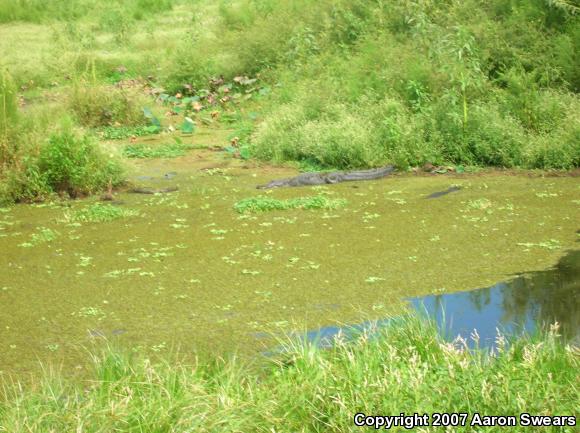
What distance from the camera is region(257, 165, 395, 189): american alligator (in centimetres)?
1009

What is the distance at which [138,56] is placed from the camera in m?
18.2

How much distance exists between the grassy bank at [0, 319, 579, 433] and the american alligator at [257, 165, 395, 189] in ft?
18.4

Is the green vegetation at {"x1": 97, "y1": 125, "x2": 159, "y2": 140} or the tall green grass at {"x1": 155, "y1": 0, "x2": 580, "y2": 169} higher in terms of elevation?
the tall green grass at {"x1": 155, "y1": 0, "x2": 580, "y2": 169}

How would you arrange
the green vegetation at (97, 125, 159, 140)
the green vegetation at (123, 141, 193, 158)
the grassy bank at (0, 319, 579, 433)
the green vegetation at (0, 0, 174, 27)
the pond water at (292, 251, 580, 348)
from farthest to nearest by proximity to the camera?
the green vegetation at (0, 0, 174, 27) → the green vegetation at (97, 125, 159, 140) → the green vegetation at (123, 141, 193, 158) → the pond water at (292, 251, 580, 348) → the grassy bank at (0, 319, 579, 433)

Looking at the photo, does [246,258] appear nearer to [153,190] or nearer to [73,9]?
[153,190]

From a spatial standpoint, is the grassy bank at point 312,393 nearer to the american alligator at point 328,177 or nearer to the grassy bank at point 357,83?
the american alligator at point 328,177

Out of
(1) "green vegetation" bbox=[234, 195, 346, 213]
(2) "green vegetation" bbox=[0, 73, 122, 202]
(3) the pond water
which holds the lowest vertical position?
(1) "green vegetation" bbox=[234, 195, 346, 213]

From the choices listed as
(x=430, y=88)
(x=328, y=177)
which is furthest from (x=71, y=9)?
(x=328, y=177)

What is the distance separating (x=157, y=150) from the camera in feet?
39.6

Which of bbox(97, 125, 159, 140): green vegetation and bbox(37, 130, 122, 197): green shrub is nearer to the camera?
bbox(37, 130, 122, 197): green shrub

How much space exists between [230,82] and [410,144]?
5.73 meters

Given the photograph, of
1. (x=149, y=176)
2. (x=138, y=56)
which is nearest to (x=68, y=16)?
(x=138, y=56)

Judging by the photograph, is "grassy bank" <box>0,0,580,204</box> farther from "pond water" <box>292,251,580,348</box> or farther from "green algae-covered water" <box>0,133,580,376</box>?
"pond water" <box>292,251,580,348</box>

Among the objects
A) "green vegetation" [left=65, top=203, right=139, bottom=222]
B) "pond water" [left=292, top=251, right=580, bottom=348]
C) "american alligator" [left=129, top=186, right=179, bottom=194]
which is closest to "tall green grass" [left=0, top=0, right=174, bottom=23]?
"american alligator" [left=129, top=186, right=179, bottom=194]
